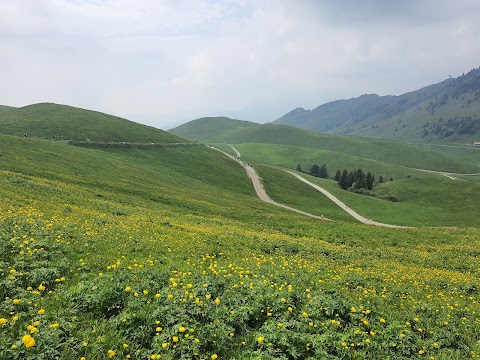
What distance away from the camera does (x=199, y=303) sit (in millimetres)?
8719

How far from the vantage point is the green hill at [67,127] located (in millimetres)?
85725

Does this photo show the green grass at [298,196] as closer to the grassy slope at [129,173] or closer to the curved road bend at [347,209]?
the curved road bend at [347,209]

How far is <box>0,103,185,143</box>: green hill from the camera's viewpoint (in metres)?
85.7

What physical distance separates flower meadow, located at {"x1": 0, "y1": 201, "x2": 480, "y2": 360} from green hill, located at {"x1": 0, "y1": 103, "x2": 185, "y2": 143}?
81934mm

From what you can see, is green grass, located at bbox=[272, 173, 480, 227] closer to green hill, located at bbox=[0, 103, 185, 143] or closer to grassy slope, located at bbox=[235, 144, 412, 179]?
green hill, located at bbox=[0, 103, 185, 143]

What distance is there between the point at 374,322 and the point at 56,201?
25.2 metres

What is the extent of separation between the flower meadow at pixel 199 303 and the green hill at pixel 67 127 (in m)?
81.9

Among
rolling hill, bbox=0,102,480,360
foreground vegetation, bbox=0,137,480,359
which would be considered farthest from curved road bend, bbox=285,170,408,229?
foreground vegetation, bbox=0,137,480,359

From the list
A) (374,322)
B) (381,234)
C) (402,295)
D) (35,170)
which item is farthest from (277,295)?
(35,170)

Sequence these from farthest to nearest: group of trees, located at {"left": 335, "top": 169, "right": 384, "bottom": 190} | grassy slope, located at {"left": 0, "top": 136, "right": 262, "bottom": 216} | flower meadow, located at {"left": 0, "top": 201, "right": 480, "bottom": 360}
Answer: group of trees, located at {"left": 335, "top": 169, "right": 384, "bottom": 190} < grassy slope, located at {"left": 0, "top": 136, "right": 262, "bottom": 216} < flower meadow, located at {"left": 0, "top": 201, "right": 480, "bottom": 360}

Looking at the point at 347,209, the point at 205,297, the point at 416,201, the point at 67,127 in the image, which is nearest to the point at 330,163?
the point at 416,201

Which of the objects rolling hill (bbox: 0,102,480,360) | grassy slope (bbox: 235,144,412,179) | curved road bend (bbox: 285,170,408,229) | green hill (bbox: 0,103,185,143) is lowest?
curved road bend (bbox: 285,170,408,229)

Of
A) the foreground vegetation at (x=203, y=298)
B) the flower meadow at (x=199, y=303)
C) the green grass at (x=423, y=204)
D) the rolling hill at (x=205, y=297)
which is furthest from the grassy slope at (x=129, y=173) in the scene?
the green grass at (x=423, y=204)

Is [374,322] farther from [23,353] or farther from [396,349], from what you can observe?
[23,353]
